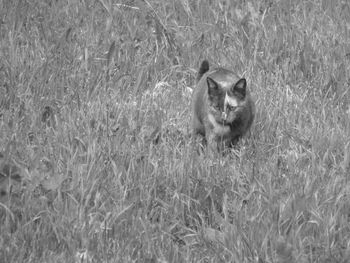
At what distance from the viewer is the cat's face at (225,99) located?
6.14 meters

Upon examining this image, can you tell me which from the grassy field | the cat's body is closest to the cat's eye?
the cat's body

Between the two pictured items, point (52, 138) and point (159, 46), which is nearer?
point (52, 138)

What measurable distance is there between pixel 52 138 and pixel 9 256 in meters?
1.46

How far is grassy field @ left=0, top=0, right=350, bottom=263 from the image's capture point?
4586 mm

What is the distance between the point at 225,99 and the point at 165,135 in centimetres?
52

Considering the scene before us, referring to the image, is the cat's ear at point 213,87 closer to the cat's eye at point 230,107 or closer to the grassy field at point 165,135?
the cat's eye at point 230,107

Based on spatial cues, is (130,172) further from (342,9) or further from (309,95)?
(342,9)

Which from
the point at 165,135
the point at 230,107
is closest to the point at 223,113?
the point at 230,107

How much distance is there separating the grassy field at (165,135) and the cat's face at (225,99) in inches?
9.5

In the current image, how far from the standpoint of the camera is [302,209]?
15.7ft

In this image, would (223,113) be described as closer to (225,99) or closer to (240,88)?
(225,99)

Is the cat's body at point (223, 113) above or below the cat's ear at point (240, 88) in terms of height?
below

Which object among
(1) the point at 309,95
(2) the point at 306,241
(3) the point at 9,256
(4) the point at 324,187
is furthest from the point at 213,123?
(3) the point at 9,256

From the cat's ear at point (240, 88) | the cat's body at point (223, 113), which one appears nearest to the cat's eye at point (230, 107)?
the cat's body at point (223, 113)
